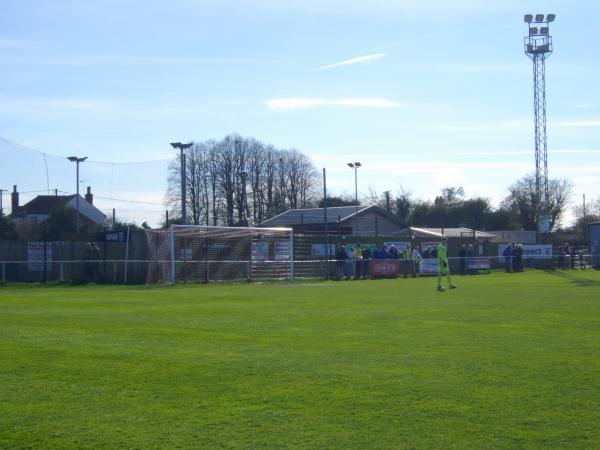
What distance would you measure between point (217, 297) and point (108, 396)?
15412mm

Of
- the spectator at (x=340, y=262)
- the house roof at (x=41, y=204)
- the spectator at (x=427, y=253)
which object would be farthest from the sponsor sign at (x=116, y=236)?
the house roof at (x=41, y=204)

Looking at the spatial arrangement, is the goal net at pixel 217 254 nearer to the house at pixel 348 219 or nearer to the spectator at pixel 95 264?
the spectator at pixel 95 264

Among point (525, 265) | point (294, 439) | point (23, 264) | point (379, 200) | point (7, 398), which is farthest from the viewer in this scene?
point (379, 200)

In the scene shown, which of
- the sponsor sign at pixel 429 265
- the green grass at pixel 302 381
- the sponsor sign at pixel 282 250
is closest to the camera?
the green grass at pixel 302 381

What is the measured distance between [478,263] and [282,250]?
14335 mm

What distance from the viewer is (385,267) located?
4169 centimetres

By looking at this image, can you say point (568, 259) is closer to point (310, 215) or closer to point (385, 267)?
point (385, 267)

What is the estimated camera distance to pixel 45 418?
676cm

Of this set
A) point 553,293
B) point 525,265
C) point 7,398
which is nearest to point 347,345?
point 7,398

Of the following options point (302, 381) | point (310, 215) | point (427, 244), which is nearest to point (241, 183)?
point (310, 215)

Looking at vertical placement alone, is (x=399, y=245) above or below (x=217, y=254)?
above

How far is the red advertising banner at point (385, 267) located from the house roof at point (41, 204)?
3629 centimetres

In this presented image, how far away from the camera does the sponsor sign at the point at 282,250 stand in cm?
3922

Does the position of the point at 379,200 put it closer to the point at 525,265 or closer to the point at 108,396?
the point at 525,265
